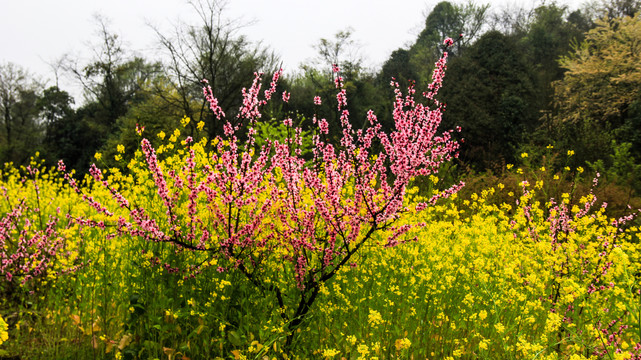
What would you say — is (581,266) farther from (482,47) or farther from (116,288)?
(482,47)

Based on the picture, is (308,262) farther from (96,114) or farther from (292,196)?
(96,114)

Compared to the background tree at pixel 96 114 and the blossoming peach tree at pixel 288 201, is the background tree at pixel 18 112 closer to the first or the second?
the background tree at pixel 96 114

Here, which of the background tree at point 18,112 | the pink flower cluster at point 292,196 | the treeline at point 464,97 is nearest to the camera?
the pink flower cluster at point 292,196

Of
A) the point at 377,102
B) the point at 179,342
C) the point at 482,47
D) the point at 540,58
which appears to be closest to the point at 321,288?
the point at 179,342

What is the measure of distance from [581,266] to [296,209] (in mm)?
2996

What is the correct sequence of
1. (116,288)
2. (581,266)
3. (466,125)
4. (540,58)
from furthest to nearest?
(540,58), (466,125), (116,288), (581,266)

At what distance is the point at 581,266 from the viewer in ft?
13.4

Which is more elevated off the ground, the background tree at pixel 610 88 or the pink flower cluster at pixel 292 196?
the background tree at pixel 610 88

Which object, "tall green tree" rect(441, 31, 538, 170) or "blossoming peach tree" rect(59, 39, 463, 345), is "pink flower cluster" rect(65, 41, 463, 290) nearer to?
"blossoming peach tree" rect(59, 39, 463, 345)

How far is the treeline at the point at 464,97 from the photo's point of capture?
16797 millimetres

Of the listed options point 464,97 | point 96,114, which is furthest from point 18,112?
point 464,97

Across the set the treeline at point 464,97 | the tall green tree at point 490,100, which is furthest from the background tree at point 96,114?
the tall green tree at point 490,100

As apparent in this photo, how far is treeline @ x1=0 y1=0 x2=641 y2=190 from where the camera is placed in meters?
16.8

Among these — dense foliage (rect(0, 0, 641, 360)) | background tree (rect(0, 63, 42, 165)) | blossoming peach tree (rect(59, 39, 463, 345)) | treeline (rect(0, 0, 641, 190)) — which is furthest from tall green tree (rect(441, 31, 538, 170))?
background tree (rect(0, 63, 42, 165))
